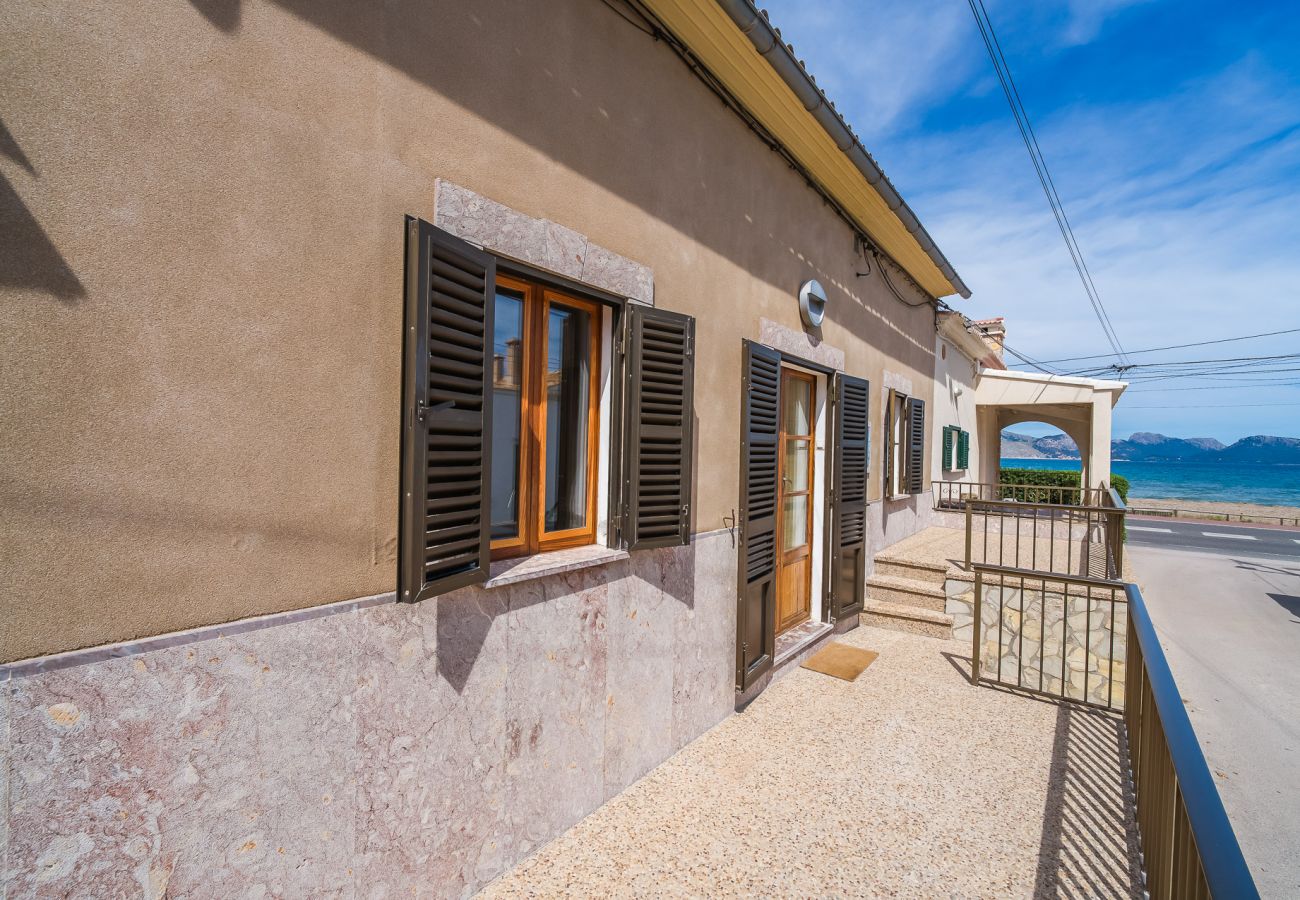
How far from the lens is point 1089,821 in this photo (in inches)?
119

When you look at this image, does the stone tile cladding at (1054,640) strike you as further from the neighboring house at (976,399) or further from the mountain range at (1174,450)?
the mountain range at (1174,450)

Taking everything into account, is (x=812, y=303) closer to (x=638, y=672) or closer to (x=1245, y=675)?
(x=638, y=672)

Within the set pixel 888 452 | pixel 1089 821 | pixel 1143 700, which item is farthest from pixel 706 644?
pixel 888 452

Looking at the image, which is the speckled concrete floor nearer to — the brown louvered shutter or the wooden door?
the wooden door

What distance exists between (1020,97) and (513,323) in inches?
348

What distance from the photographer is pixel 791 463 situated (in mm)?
5531

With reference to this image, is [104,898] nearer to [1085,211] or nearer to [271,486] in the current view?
[271,486]

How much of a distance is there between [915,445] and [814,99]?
572 cm

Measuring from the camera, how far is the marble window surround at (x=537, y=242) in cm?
228

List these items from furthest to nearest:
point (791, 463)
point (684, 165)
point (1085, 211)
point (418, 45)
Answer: point (1085, 211)
point (791, 463)
point (684, 165)
point (418, 45)

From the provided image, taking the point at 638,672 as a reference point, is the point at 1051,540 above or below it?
above

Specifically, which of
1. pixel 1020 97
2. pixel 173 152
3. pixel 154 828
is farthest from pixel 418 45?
pixel 1020 97

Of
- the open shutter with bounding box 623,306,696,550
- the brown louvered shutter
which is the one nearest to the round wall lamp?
the open shutter with bounding box 623,306,696,550

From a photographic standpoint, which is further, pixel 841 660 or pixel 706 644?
pixel 841 660
